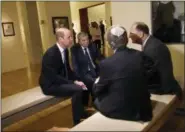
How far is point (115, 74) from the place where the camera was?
1.41 meters

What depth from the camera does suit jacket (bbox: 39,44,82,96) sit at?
6.75 feet

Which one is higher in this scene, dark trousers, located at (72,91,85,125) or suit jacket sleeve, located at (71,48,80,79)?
suit jacket sleeve, located at (71,48,80,79)

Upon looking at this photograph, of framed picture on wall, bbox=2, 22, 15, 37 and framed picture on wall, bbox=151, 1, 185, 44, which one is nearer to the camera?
framed picture on wall, bbox=151, 1, 185, 44

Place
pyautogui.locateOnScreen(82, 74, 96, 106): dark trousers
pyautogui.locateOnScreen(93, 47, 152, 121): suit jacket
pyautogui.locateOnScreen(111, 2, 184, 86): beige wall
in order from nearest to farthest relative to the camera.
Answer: pyautogui.locateOnScreen(93, 47, 152, 121): suit jacket
pyautogui.locateOnScreen(111, 2, 184, 86): beige wall
pyautogui.locateOnScreen(82, 74, 96, 106): dark trousers

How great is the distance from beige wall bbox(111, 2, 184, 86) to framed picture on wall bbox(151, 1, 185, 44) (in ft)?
0.23

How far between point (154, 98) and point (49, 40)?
421 cm

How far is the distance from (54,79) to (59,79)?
5 cm

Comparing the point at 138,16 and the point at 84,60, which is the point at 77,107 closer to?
the point at 84,60

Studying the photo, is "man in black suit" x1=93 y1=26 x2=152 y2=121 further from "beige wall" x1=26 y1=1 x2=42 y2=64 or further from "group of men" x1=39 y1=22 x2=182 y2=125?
"beige wall" x1=26 y1=1 x2=42 y2=64

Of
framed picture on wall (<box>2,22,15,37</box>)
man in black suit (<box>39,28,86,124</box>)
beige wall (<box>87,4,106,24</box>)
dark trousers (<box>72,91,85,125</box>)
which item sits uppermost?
beige wall (<box>87,4,106,24</box>)

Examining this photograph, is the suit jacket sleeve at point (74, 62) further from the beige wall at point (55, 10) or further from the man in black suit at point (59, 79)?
the beige wall at point (55, 10)

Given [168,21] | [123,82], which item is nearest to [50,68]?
[123,82]

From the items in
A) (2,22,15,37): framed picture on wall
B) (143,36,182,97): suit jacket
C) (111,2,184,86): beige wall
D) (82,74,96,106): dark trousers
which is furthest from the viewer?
(2,22,15,37): framed picture on wall

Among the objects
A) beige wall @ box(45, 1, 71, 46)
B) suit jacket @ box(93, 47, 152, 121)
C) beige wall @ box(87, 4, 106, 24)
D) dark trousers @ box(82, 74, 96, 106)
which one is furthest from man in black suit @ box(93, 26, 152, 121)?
beige wall @ box(45, 1, 71, 46)
